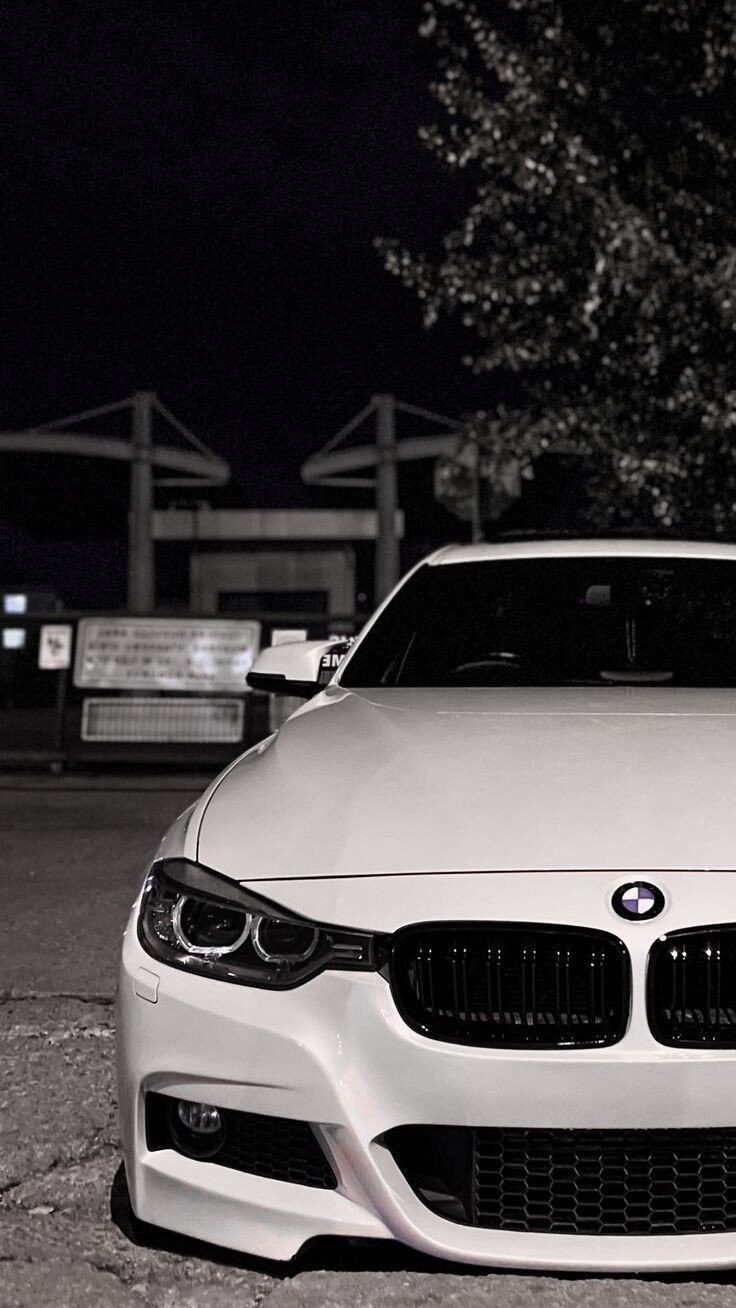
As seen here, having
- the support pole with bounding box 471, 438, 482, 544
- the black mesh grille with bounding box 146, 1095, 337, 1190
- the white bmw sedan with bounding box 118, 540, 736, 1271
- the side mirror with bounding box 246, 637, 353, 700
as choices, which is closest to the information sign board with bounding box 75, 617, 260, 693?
the support pole with bounding box 471, 438, 482, 544

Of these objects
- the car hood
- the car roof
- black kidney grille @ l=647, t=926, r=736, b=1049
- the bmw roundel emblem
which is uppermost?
the car roof

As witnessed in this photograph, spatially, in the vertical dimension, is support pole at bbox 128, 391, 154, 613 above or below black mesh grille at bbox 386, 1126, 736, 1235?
above

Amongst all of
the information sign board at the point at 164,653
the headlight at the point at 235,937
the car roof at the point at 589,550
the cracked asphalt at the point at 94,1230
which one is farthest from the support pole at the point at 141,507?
the headlight at the point at 235,937

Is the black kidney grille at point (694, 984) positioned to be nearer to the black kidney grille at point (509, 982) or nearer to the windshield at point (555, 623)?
the black kidney grille at point (509, 982)

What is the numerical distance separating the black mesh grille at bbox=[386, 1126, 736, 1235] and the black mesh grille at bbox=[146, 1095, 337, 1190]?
0.46 ft

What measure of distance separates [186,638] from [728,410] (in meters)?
5.18

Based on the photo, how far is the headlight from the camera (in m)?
2.23

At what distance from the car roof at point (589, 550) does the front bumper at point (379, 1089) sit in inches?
83.1

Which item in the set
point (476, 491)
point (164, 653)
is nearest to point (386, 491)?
point (476, 491)

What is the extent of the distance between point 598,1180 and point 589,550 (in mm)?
2467

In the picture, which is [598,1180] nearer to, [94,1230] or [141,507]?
[94,1230]

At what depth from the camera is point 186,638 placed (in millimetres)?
12227

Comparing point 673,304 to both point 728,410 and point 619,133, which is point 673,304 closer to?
point 728,410

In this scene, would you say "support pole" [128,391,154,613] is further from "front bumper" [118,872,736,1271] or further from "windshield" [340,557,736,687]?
"front bumper" [118,872,736,1271]
